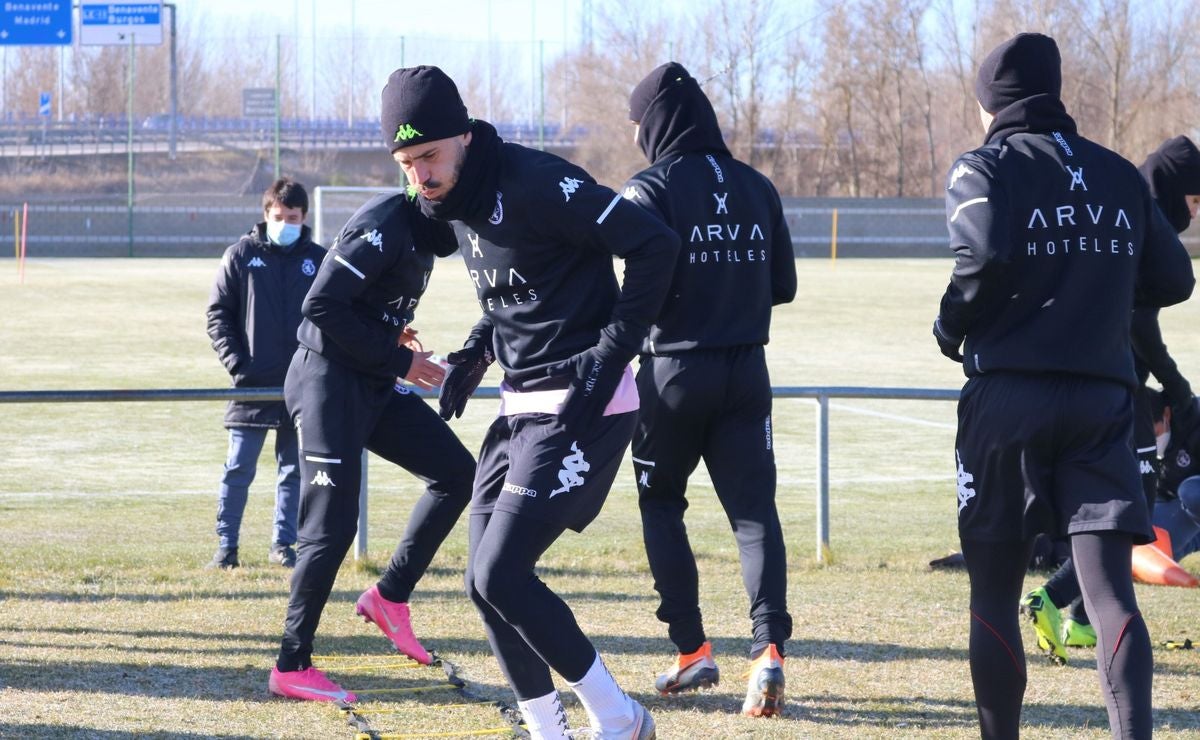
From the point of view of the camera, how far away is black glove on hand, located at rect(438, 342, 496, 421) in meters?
4.62

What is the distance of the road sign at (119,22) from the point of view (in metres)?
57.3

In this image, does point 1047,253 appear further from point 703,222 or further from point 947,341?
point 703,222

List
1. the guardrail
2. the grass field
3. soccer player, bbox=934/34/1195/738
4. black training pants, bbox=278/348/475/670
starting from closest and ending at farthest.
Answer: soccer player, bbox=934/34/1195/738
the grass field
black training pants, bbox=278/348/475/670
the guardrail

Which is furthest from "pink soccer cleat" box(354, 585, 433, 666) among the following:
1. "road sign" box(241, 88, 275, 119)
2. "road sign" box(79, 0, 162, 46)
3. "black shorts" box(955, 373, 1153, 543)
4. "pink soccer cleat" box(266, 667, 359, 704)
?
"road sign" box(241, 88, 275, 119)

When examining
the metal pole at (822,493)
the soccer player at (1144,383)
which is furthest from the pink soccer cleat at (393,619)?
the metal pole at (822,493)

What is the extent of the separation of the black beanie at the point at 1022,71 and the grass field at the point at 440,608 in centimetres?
205

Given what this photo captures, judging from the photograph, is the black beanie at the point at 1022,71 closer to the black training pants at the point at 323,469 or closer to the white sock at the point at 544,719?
the white sock at the point at 544,719

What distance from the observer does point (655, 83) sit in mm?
5258

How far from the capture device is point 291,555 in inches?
307

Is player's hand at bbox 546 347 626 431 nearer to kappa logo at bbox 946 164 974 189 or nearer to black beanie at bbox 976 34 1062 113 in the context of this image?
kappa logo at bbox 946 164 974 189

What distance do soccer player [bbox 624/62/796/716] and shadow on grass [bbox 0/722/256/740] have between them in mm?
1611

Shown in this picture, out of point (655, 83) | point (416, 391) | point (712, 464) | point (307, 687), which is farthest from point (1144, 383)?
point (416, 391)

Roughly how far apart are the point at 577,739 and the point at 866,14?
2795 inches

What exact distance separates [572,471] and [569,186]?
2.57 ft
